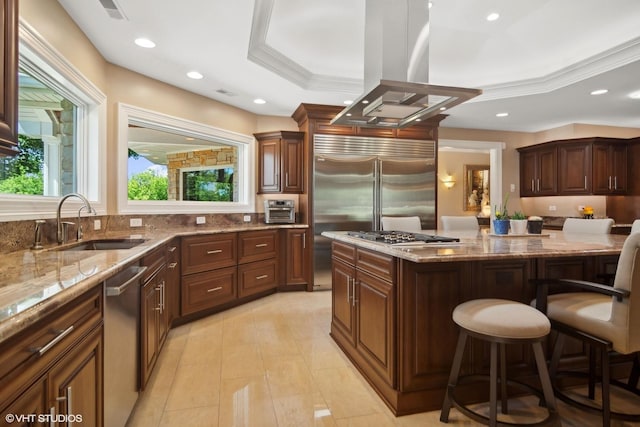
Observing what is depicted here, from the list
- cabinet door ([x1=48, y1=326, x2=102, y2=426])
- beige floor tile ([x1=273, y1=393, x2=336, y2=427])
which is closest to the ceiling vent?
cabinet door ([x1=48, y1=326, x2=102, y2=426])

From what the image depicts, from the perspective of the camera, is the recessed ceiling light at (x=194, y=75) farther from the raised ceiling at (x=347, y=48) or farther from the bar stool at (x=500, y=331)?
the bar stool at (x=500, y=331)

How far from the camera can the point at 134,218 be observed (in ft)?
11.8

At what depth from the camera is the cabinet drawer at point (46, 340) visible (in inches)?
30.5

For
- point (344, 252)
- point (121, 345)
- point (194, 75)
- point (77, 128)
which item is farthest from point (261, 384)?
point (194, 75)

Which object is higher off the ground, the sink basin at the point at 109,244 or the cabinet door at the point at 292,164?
the cabinet door at the point at 292,164

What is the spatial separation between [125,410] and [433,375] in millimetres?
1594

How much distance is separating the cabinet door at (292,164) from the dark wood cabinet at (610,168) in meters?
4.52

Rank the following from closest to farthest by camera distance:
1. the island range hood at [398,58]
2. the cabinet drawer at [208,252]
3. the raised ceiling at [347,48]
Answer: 1. the island range hood at [398,58]
2. the raised ceiling at [347,48]
3. the cabinet drawer at [208,252]

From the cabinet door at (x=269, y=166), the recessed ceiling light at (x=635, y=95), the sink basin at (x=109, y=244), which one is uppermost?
the recessed ceiling light at (x=635, y=95)

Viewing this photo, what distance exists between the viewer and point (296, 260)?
464 centimetres

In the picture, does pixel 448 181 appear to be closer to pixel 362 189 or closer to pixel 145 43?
pixel 362 189

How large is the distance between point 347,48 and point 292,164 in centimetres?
178

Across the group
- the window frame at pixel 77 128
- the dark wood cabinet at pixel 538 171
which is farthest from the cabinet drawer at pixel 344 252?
the dark wood cabinet at pixel 538 171

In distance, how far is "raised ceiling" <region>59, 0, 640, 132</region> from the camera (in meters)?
2.67
